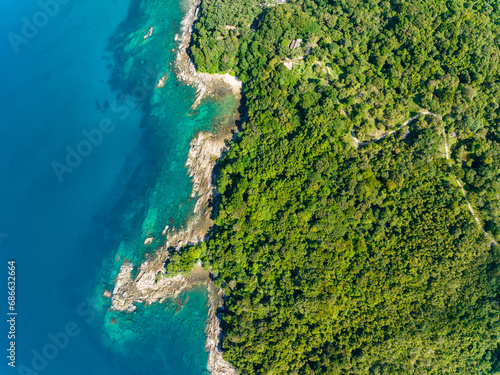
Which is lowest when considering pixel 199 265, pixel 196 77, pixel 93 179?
pixel 199 265

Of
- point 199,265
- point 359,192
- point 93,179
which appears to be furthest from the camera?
point 93,179

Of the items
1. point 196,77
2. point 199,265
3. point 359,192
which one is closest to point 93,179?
point 199,265

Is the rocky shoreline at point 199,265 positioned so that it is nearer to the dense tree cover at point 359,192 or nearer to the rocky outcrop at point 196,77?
the rocky outcrop at point 196,77

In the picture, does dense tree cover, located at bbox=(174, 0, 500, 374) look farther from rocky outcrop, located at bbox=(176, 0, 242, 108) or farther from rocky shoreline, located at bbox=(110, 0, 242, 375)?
rocky shoreline, located at bbox=(110, 0, 242, 375)

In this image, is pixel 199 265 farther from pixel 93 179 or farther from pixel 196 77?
pixel 196 77

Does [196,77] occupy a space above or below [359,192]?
above
